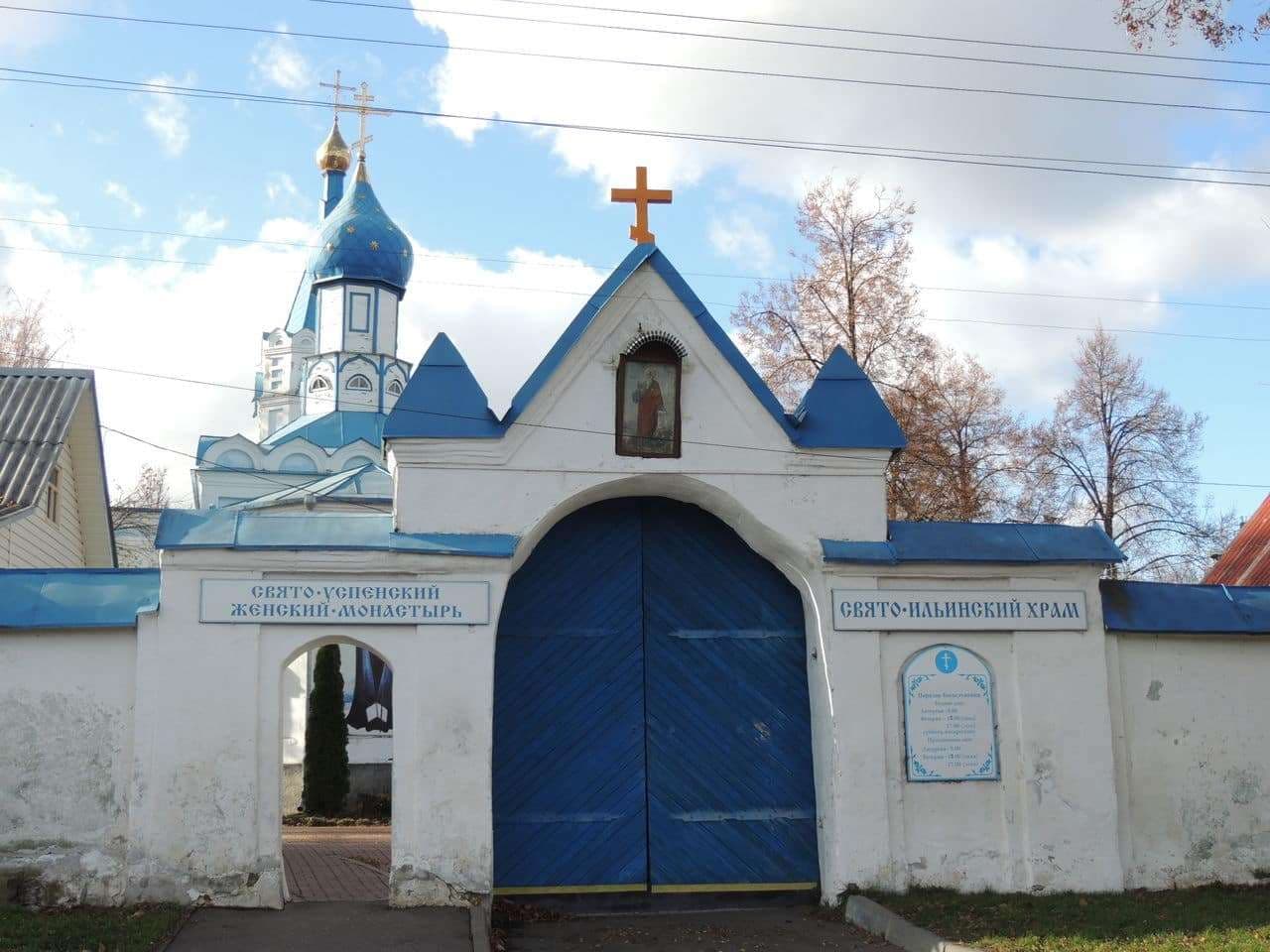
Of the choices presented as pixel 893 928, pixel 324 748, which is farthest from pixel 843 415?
pixel 324 748

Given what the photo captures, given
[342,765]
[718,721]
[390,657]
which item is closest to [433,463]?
[390,657]

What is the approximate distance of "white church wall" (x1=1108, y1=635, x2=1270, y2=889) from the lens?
10688 millimetres

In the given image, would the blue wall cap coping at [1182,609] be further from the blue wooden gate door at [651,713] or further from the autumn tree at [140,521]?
the autumn tree at [140,521]

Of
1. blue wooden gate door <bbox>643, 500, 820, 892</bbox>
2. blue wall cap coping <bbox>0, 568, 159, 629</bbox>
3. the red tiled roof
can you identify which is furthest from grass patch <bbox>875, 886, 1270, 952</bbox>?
the red tiled roof

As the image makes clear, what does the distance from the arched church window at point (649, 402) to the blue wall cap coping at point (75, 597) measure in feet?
12.0

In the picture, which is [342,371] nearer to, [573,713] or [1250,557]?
[1250,557]

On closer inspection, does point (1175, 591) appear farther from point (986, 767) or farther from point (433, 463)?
point (433, 463)

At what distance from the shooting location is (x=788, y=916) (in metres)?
10.1

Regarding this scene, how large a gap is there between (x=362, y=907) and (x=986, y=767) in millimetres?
4738

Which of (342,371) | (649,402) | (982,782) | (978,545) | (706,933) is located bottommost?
(706,933)

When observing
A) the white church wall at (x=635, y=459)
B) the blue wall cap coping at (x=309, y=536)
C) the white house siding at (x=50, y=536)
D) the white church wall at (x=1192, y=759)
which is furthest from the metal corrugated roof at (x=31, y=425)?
the white church wall at (x=1192, y=759)

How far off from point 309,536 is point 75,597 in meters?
1.71

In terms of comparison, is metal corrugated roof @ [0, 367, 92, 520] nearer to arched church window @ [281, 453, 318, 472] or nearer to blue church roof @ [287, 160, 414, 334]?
arched church window @ [281, 453, 318, 472]

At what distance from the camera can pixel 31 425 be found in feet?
53.2
